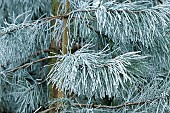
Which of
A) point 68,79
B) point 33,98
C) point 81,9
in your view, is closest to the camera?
point 68,79

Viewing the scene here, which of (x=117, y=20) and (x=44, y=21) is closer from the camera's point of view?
(x=117, y=20)

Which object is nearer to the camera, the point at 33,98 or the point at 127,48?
the point at 127,48

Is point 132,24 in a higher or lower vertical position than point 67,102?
higher

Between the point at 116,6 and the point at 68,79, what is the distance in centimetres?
31

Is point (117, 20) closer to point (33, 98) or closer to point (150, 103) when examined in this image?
point (150, 103)

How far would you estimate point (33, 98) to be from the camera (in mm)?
1930

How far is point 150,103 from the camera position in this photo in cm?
127

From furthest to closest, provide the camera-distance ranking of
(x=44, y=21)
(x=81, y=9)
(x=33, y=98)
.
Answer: (x=33, y=98), (x=44, y=21), (x=81, y=9)

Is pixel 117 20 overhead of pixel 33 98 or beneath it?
overhead

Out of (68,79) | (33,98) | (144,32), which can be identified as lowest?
(33,98)

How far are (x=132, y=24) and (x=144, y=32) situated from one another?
3.2 inches

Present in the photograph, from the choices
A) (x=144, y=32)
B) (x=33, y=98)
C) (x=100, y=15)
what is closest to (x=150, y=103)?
(x=144, y=32)

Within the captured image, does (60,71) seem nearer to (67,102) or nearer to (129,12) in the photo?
(67,102)

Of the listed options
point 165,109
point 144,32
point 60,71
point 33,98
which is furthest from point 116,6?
point 33,98
